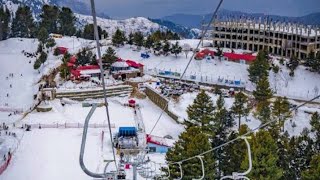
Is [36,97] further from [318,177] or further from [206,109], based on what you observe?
[318,177]

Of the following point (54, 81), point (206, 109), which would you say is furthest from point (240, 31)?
point (206, 109)

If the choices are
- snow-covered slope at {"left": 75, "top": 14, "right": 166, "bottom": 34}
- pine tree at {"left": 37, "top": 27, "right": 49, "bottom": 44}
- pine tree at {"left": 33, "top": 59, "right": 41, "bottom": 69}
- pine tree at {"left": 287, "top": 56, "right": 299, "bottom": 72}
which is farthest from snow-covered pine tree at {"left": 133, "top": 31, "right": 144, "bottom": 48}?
snow-covered slope at {"left": 75, "top": 14, "right": 166, "bottom": 34}

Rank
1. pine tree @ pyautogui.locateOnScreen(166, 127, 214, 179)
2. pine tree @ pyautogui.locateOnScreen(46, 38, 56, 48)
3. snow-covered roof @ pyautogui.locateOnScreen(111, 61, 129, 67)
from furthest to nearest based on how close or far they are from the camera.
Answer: pine tree @ pyautogui.locateOnScreen(46, 38, 56, 48) < snow-covered roof @ pyautogui.locateOnScreen(111, 61, 129, 67) < pine tree @ pyautogui.locateOnScreen(166, 127, 214, 179)

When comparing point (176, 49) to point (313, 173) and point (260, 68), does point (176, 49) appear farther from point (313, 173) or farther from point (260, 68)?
point (313, 173)

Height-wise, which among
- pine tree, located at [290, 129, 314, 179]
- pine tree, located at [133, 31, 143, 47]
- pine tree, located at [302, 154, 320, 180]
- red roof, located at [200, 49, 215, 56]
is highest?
pine tree, located at [133, 31, 143, 47]

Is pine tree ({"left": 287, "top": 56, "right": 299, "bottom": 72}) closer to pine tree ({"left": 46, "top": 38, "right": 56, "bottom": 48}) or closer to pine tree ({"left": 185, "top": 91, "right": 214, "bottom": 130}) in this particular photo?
pine tree ({"left": 185, "top": 91, "right": 214, "bottom": 130})

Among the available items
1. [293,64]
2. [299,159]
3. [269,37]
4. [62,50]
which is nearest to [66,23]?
[62,50]
